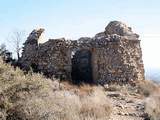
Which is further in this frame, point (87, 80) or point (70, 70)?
point (87, 80)

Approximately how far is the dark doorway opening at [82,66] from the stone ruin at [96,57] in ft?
2.35

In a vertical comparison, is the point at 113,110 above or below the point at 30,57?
below

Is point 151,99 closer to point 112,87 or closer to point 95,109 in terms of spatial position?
point 112,87

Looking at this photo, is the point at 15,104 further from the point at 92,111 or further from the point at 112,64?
the point at 112,64

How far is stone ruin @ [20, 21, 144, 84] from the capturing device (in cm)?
2381

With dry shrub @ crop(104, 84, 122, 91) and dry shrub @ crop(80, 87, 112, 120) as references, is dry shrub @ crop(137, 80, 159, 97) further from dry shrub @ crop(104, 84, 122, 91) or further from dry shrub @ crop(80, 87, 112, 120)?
dry shrub @ crop(80, 87, 112, 120)

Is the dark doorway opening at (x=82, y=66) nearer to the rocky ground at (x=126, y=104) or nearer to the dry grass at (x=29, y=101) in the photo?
the rocky ground at (x=126, y=104)

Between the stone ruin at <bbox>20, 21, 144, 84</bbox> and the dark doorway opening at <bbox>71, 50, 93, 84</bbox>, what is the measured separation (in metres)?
0.72

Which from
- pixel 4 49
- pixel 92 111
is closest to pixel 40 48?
pixel 4 49

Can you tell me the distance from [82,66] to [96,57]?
8.67 feet

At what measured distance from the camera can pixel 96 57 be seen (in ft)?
79.3

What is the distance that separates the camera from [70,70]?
78.7 ft

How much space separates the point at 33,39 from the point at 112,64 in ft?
17.4

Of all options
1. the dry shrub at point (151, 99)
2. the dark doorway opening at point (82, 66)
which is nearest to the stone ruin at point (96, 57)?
the dark doorway opening at point (82, 66)
